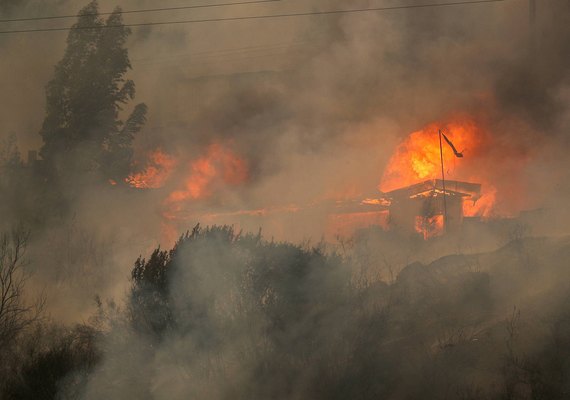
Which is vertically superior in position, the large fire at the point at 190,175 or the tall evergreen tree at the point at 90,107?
the tall evergreen tree at the point at 90,107

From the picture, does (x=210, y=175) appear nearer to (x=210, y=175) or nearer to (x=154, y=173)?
(x=210, y=175)

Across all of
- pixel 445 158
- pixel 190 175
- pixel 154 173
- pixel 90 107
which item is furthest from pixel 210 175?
pixel 445 158

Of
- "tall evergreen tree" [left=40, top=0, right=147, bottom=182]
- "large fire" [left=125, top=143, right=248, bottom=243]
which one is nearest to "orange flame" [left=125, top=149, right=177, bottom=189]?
"large fire" [left=125, top=143, right=248, bottom=243]

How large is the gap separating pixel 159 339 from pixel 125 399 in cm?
135

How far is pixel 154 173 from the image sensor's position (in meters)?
30.6

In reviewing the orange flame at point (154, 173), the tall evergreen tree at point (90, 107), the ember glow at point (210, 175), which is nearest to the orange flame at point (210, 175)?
the ember glow at point (210, 175)

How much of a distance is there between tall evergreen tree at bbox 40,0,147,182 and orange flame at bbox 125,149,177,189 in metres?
0.80

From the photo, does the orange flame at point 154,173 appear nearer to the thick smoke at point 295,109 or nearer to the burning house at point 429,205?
the thick smoke at point 295,109

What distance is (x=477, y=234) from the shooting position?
78.5 feet

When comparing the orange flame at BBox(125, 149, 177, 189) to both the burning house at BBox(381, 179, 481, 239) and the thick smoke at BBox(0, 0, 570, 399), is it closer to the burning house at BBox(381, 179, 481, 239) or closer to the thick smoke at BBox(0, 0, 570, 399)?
the thick smoke at BBox(0, 0, 570, 399)

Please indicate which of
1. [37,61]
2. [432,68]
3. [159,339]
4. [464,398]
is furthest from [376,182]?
[464,398]

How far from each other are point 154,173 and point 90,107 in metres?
3.72

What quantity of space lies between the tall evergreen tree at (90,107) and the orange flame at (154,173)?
2.62ft

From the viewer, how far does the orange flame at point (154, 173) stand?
30.0m
